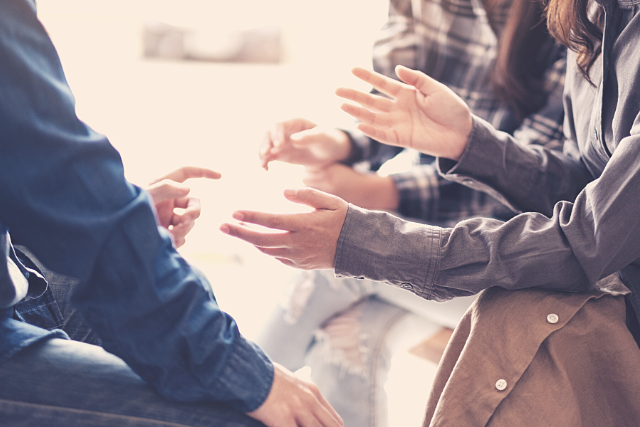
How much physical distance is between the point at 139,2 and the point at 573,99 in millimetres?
1475

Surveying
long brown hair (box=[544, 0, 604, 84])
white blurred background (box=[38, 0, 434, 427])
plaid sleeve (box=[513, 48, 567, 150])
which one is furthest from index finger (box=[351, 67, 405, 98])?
white blurred background (box=[38, 0, 434, 427])

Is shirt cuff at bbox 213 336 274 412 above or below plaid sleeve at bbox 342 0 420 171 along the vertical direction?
below

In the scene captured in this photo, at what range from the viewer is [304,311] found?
0.99 meters

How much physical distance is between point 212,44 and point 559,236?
5.02 ft

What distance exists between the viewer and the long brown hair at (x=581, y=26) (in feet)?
2.40

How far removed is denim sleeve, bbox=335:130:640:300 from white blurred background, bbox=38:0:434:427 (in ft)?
3.56

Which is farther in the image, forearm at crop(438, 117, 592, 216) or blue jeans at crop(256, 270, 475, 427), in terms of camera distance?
blue jeans at crop(256, 270, 475, 427)

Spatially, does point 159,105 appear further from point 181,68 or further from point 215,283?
point 215,283

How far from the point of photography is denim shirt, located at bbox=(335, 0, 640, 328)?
1.90 feet

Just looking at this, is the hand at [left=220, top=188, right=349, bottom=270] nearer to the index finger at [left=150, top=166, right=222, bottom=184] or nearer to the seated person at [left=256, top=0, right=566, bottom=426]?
the index finger at [left=150, top=166, right=222, bottom=184]

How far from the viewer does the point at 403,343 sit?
1.02m

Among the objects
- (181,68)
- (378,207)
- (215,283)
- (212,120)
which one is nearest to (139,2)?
(181,68)

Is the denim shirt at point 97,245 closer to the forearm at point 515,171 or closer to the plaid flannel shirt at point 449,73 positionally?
the forearm at point 515,171

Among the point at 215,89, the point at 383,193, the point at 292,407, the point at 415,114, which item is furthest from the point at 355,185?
the point at 215,89
